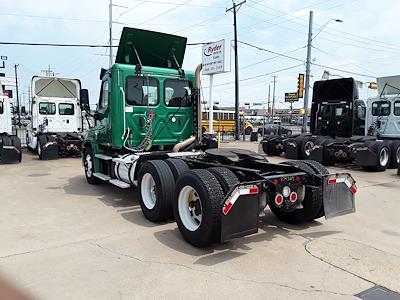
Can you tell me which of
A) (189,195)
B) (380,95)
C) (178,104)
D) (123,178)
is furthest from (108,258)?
(380,95)

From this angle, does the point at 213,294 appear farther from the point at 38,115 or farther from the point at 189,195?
the point at 38,115

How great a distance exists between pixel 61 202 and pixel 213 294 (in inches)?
191

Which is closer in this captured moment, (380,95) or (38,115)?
(380,95)

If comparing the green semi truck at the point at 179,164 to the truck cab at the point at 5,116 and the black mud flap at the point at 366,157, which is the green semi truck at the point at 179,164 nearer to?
the black mud flap at the point at 366,157

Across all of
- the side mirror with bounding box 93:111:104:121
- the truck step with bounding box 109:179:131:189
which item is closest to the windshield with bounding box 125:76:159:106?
the side mirror with bounding box 93:111:104:121

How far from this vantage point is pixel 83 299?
11.3ft

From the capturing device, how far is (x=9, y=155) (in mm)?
13305

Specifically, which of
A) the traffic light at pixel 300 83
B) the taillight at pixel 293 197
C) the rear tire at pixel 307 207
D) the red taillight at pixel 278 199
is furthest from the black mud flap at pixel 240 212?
the traffic light at pixel 300 83

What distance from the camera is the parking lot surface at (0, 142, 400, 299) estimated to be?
12.0 feet

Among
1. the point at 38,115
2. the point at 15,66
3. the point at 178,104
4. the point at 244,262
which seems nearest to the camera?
the point at 244,262

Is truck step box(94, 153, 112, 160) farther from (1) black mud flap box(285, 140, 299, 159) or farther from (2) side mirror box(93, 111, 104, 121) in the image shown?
(1) black mud flap box(285, 140, 299, 159)

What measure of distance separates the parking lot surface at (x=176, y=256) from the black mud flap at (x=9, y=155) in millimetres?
6842

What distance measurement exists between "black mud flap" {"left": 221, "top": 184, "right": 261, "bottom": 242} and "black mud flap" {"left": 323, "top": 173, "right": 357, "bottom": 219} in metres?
1.23

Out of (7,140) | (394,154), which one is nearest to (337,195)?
(394,154)
